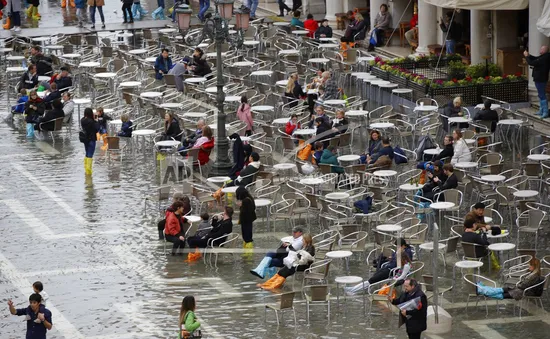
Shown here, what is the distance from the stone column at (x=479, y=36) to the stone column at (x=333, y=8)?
10235 mm

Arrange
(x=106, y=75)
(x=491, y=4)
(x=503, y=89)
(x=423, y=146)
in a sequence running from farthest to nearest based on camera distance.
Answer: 1. (x=106, y=75)
2. (x=503, y=89)
3. (x=491, y=4)
4. (x=423, y=146)

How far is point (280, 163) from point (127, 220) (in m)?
4.38

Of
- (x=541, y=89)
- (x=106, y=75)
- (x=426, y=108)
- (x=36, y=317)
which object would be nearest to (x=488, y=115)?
(x=426, y=108)

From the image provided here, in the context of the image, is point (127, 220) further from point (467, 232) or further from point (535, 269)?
point (535, 269)

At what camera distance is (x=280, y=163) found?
3212cm

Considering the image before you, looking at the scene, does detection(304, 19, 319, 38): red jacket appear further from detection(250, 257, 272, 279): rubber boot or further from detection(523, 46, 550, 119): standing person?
detection(250, 257, 272, 279): rubber boot

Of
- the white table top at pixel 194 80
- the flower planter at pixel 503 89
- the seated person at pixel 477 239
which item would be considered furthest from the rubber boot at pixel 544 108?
the seated person at pixel 477 239

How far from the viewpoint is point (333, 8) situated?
49344 mm

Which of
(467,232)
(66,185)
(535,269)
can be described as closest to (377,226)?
(467,232)

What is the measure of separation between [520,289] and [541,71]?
12.5 meters

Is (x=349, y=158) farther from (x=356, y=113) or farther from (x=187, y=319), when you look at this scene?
(x=187, y=319)

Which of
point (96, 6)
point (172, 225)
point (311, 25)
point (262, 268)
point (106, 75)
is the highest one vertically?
point (96, 6)

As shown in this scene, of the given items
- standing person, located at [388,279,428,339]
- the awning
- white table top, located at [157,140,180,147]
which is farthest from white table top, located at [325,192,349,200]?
the awning

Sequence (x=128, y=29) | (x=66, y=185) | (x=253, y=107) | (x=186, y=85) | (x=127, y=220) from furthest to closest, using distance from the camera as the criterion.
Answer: (x=128, y=29) < (x=186, y=85) < (x=253, y=107) < (x=66, y=185) < (x=127, y=220)
